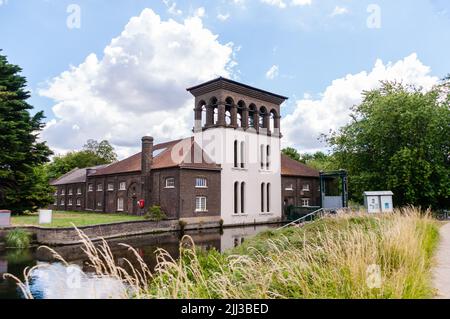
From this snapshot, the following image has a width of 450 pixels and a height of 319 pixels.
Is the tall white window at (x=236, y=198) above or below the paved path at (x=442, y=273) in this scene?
above

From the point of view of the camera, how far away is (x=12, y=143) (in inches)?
948

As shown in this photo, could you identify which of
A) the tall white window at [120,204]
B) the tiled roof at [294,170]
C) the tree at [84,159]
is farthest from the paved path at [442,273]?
the tree at [84,159]

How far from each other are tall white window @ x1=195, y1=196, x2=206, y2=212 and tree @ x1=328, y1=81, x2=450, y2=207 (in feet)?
44.8

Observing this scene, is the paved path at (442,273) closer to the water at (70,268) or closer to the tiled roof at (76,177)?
the water at (70,268)

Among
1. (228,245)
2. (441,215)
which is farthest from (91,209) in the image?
(441,215)

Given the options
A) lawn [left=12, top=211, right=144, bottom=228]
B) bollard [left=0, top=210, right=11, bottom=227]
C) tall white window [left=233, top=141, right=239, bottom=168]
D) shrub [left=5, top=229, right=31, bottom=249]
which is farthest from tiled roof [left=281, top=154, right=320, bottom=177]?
bollard [left=0, top=210, right=11, bottom=227]

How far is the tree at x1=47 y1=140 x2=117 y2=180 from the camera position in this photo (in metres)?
66.1

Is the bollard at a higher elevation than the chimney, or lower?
lower

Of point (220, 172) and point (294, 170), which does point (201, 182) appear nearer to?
point (220, 172)

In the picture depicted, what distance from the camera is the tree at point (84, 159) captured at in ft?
217

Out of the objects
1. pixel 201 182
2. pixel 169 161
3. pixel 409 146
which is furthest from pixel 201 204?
pixel 409 146

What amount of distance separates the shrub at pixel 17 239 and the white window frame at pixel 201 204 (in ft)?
46.7

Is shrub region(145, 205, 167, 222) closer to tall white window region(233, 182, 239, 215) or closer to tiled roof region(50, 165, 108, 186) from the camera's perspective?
tall white window region(233, 182, 239, 215)
